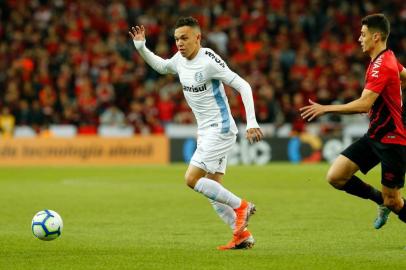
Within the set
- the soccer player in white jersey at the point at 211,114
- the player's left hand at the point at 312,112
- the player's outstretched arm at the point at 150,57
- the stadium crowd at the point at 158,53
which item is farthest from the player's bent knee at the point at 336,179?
the stadium crowd at the point at 158,53

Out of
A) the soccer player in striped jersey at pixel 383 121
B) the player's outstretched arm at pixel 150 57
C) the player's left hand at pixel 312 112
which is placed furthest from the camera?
the player's outstretched arm at pixel 150 57

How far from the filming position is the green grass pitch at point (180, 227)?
7.93m

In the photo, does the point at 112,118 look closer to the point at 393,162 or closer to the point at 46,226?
the point at 46,226

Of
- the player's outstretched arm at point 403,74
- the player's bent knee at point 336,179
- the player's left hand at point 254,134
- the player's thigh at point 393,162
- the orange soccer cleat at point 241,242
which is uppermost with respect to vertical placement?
the player's outstretched arm at point 403,74

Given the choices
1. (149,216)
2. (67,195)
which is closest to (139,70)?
(67,195)

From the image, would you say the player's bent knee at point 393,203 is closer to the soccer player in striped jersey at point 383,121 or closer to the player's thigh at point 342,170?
the soccer player in striped jersey at point 383,121

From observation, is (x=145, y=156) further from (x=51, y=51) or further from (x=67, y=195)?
(x=67, y=195)

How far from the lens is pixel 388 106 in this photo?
28.5 ft

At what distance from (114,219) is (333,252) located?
4.28 metres

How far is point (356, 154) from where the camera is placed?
29.5 feet

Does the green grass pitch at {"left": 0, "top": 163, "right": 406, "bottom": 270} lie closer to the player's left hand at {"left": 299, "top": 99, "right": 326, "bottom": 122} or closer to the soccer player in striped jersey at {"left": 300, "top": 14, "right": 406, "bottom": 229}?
the soccer player in striped jersey at {"left": 300, "top": 14, "right": 406, "bottom": 229}

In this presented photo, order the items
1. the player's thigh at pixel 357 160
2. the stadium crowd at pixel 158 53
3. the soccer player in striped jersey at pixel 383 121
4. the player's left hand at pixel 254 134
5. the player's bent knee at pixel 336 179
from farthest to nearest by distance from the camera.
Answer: the stadium crowd at pixel 158 53, the player's bent knee at pixel 336 179, the player's thigh at pixel 357 160, the soccer player in striped jersey at pixel 383 121, the player's left hand at pixel 254 134

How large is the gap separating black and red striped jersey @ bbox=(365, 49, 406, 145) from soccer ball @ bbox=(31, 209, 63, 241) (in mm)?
3234

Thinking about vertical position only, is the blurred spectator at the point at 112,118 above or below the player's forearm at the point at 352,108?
below
